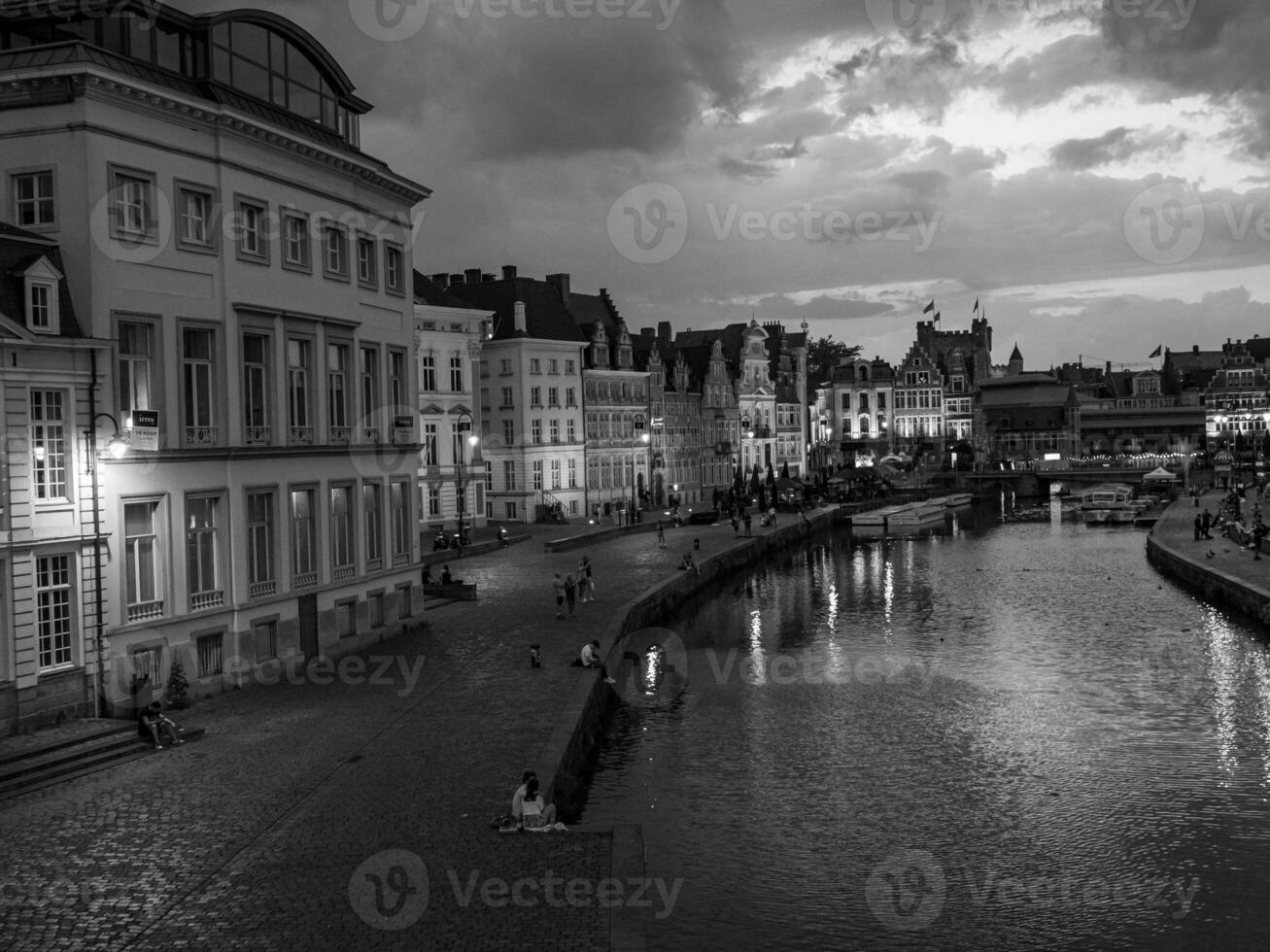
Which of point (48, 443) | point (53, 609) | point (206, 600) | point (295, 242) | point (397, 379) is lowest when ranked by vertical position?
point (206, 600)

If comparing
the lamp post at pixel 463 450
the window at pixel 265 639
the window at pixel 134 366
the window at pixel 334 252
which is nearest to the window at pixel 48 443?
the window at pixel 134 366

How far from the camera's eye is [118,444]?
24.2 meters

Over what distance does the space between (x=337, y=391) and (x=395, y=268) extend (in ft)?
18.0

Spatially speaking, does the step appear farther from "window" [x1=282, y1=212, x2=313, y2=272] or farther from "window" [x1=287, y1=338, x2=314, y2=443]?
"window" [x1=282, y1=212, x2=313, y2=272]

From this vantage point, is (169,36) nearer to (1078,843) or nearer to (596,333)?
(1078,843)

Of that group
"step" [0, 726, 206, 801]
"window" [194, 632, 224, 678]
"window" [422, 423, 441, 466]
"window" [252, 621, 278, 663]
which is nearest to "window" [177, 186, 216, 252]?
"window" [194, 632, 224, 678]

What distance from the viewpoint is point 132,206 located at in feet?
83.5

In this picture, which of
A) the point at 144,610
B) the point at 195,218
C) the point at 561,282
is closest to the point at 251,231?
the point at 195,218

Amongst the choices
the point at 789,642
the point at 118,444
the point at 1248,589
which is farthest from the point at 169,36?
the point at 1248,589

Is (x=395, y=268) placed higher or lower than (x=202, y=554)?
higher

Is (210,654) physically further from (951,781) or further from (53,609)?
(951,781)

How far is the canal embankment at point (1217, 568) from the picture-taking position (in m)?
44.6

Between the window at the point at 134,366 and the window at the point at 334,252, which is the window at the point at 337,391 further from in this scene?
the window at the point at 134,366

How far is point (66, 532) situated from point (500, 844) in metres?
11.6
